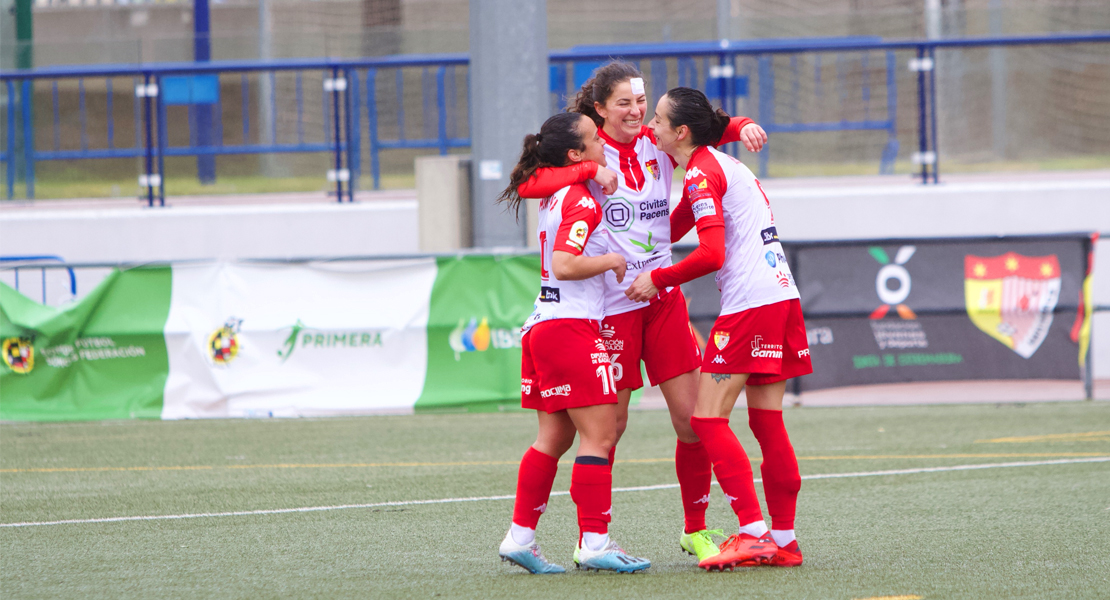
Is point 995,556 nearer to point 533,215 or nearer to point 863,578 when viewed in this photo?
point 863,578

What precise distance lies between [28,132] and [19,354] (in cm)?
454

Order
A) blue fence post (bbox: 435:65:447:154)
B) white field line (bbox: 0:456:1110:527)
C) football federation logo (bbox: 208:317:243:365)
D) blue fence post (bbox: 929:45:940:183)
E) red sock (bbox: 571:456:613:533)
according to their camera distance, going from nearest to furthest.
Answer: red sock (bbox: 571:456:613:533) < white field line (bbox: 0:456:1110:527) < football federation logo (bbox: 208:317:243:365) < blue fence post (bbox: 929:45:940:183) < blue fence post (bbox: 435:65:447:154)

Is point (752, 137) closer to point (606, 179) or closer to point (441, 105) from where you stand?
point (606, 179)

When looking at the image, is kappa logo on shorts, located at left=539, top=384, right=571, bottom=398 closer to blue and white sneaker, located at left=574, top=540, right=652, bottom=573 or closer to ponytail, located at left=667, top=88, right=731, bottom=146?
blue and white sneaker, located at left=574, top=540, right=652, bottom=573

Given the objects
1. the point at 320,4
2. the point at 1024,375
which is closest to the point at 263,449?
the point at 1024,375

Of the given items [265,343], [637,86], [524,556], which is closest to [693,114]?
[637,86]

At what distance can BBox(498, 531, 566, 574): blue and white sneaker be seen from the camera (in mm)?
4578

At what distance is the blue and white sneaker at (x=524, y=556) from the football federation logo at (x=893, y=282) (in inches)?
245

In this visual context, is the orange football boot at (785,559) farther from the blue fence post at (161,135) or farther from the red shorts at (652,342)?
the blue fence post at (161,135)

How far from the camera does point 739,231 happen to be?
4.73m

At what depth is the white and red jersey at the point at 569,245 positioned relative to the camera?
14.8ft

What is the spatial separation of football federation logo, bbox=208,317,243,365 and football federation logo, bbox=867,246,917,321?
17.3 feet

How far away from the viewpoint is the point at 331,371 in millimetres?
10242

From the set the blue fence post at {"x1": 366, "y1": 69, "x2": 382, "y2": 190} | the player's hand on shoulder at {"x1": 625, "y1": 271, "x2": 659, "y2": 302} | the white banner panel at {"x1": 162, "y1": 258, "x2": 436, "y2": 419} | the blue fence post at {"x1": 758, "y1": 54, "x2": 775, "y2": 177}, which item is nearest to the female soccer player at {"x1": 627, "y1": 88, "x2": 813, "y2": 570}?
the player's hand on shoulder at {"x1": 625, "y1": 271, "x2": 659, "y2": 302}
